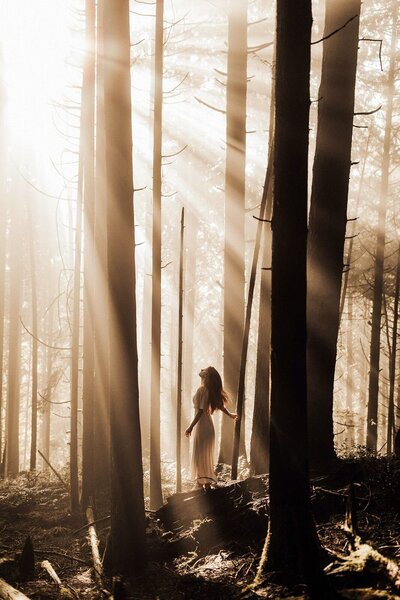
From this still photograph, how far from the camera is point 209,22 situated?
1548 centimetres

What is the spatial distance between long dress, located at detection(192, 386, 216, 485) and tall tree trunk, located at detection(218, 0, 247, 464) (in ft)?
Result: 6.42

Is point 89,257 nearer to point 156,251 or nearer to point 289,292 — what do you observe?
point 156,251

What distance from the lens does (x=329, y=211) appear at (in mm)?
7438

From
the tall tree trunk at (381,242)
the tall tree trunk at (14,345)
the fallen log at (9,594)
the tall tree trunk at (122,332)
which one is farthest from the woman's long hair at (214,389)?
the tall tree trunk at (14,345)

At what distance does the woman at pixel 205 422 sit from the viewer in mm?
8609

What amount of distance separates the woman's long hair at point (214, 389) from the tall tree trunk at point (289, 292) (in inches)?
157

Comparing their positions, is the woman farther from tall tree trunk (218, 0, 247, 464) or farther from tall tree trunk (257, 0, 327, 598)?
tall tree trunk (257, 0, 327, 598)

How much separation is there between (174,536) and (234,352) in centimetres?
447

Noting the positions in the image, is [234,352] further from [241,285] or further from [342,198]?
[342,198]

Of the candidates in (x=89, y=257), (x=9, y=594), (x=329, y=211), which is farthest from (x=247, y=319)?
(x=9, y=594)

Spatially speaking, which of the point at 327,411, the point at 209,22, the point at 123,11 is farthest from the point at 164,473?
the point at 209,22

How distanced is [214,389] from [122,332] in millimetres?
2842

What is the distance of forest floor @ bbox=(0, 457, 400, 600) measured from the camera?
14.4 ft

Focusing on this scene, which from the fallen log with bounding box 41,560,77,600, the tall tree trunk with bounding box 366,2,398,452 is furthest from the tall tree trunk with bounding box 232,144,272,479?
the tall tree trunk with bounding box 366,2,398,452
